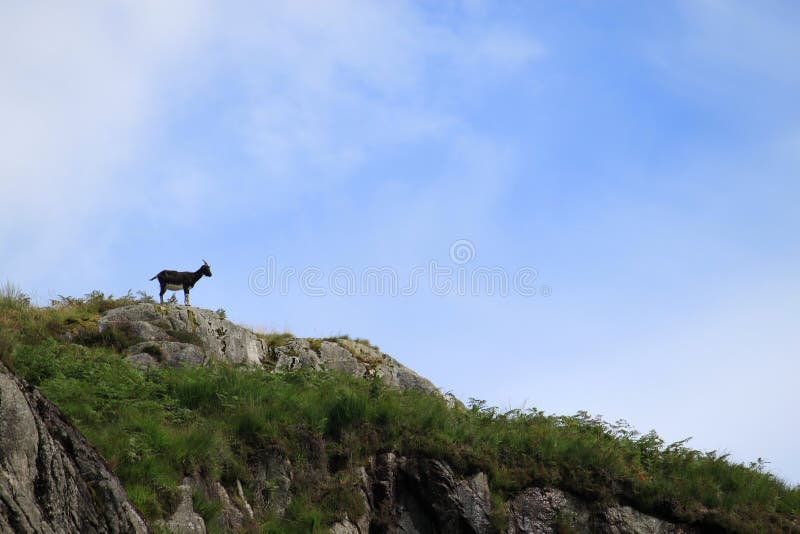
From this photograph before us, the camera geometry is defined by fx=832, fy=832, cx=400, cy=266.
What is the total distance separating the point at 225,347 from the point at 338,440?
9328mm

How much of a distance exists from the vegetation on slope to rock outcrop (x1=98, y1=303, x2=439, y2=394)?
246 cm

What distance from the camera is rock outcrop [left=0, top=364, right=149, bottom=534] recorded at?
8.35m

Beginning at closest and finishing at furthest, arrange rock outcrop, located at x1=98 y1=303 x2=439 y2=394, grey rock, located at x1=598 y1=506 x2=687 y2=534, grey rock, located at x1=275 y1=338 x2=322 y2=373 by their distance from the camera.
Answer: grey rock, located at x1=598 y1=506 x2=687 y2=534
rock outcrop, located at x1=98 y1=303 x2=439 y2=394
grey rock, located at x1=275 y1=338 x2=322 y2=373

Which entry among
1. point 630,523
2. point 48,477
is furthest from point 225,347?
point 48,477

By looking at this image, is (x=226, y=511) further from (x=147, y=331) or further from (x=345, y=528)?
(x=147, y=331)

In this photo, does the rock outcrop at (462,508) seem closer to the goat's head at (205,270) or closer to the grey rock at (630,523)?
the grey rock at (630,523)

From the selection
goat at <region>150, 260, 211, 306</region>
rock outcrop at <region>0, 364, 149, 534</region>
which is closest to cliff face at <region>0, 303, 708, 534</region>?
rock outcrop at <region>0, 364, 149, 534</region>

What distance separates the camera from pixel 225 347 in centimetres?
2494

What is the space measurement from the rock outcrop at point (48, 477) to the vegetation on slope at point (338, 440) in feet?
10.6

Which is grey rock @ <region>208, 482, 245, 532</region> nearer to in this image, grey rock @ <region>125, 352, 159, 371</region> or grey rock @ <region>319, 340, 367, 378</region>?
grey rock @ <region>125, 352, 159, 371</region>

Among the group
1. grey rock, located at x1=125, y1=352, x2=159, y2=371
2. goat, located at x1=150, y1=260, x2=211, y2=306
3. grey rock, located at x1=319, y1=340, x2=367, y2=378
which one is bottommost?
grey rock, located at x1=125, y1=352, x2=159, y2=371

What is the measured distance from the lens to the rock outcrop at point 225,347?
2191 centimetres

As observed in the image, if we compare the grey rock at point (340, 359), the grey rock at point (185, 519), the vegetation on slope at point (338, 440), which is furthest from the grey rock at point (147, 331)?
the grey rock at point (185, 519)

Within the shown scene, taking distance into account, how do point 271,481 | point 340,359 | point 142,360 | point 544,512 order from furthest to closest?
point 340,359
point 142,360
point 544,512
point 271,481
